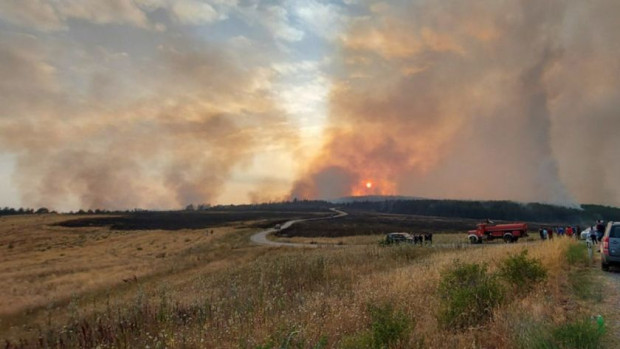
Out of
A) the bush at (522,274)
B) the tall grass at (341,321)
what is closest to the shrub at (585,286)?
the tall grass at (341,321)

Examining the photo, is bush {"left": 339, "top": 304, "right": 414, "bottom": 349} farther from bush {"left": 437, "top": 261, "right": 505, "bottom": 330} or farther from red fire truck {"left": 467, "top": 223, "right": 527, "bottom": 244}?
red fire truck {"left": 467, "top": 223, "right": 527, "bottom": 244}

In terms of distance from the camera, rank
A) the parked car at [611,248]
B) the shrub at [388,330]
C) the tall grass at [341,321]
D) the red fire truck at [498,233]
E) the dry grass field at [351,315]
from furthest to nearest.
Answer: the red fire truck at [498,233]
the parked car at [611,248]
the tall grass at [341,321]
the dry grass field at [351,315]
the shrub at [388,330]

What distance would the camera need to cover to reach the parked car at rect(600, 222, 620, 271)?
17.3 metres

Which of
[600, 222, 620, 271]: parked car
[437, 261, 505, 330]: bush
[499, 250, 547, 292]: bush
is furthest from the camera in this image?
[600, 222, 620, 271]: parked car

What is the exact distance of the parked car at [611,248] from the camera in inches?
681

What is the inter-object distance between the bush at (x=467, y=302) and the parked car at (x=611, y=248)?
11015 mm

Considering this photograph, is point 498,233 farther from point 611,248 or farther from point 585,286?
point 585,286

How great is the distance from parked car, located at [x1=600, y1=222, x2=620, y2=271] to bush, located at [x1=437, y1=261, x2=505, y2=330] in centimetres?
1102

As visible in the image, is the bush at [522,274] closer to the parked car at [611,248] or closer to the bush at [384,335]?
the bush at [384,335]

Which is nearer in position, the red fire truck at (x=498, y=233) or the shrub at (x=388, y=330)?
the shrub at (x=388, y=330)

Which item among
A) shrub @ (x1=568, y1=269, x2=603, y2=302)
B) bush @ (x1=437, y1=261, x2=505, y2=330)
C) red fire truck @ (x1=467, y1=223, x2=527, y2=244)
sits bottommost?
red fire truck @ (x1=467, y1=223, x2=527, y2=244)

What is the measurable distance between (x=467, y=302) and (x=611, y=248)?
13.6 meters

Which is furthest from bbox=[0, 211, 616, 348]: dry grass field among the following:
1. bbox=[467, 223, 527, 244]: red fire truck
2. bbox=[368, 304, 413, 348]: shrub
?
bbox=[467, 223, 527, 244]: red fire truck

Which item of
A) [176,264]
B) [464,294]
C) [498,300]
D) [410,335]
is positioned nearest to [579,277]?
[498,300]
